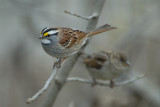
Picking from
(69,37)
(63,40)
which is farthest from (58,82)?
(69,37)

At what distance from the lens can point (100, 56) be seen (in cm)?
666

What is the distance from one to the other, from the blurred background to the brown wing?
124 centimetres

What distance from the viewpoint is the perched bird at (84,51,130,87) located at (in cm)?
642

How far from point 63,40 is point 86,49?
1454mm

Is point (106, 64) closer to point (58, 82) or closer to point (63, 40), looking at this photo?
point (63, 40)

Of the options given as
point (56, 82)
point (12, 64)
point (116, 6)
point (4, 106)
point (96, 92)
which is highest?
point (56, 82)

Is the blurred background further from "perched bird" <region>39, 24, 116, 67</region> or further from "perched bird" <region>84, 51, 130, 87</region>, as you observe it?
"perched bird" <region>39, 24, 116, 67</region>

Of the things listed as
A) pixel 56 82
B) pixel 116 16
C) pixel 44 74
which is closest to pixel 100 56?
pixel 56 82

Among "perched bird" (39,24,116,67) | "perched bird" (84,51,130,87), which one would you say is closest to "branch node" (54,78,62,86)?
"perched bird" (39,24,116,67)

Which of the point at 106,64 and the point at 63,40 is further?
the point at 106,64

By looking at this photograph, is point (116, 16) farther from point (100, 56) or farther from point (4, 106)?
point (4, 106)

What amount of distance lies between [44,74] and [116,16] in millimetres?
3287

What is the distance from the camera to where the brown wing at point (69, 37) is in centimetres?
504

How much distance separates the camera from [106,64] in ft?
21.6
